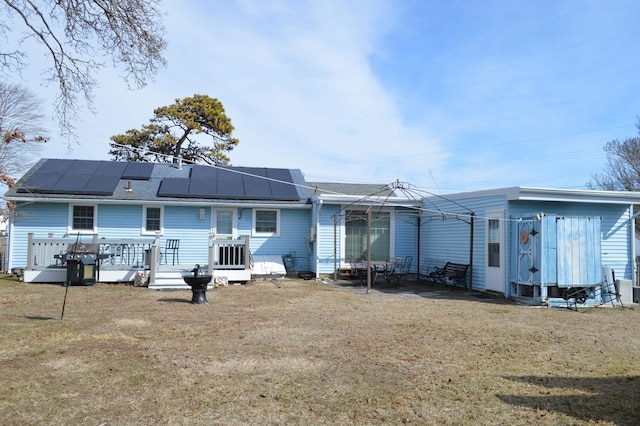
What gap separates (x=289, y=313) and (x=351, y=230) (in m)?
7.24

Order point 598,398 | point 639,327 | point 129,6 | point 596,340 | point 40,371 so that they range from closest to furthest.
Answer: point 598,398 < point 40,371 < point 596,340 < point 129,6 < point 639,327

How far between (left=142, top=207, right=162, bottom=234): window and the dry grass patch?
580 cm

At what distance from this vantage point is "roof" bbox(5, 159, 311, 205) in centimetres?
1510

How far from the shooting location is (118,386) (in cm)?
479

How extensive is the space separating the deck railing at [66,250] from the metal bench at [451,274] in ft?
28.5

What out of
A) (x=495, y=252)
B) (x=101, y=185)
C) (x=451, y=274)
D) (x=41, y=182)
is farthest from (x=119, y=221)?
(x=495, y=252)

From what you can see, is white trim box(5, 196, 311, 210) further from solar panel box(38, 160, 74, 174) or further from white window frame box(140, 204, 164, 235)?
solar panel box(38, 160, 74, 174)

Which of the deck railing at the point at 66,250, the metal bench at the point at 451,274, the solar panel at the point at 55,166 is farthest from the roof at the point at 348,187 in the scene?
the solar panel at the point at 55,166

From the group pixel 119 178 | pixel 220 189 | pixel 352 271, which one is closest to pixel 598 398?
pixel 352 271

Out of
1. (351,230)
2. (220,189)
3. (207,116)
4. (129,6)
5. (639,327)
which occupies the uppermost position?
(207,116)

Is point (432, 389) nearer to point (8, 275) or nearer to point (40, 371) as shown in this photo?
point (40, 371)

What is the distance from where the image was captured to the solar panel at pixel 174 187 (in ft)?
52.0

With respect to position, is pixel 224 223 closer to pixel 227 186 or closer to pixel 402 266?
pixel 227 186

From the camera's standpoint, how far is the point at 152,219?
51.9 ft
